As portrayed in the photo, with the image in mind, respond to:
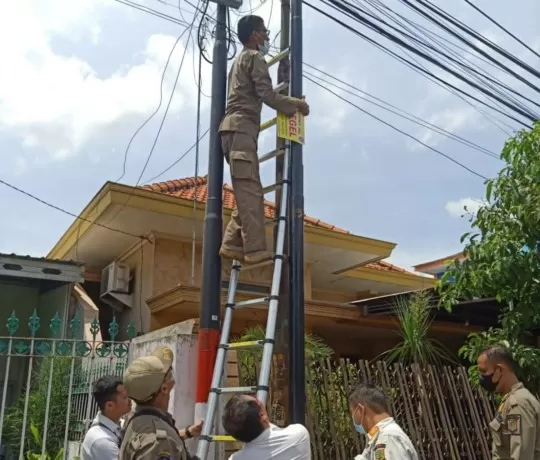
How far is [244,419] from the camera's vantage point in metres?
2.81

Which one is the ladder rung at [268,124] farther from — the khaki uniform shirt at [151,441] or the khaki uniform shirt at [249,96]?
the khaki uniform shirt at [151,441]

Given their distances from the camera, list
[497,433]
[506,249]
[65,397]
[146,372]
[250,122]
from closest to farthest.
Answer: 1. [146,372]
2. [497,433]
3. [250,122]
4. [506,249]
5. [65,397]

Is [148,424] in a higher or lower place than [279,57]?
lower

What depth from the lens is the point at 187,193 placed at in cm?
1060

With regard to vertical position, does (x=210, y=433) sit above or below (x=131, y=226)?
below

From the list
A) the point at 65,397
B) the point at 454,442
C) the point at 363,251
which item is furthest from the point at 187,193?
the point at 454,442

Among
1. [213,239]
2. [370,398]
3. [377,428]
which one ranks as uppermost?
[213,239]

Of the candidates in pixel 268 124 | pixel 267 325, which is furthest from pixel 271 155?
pixel 267 325

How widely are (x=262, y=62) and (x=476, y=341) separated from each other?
9.18ft

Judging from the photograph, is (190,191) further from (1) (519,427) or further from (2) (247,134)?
(1) (519,427)

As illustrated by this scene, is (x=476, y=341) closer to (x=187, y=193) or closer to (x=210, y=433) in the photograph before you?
(x=210, y=433)

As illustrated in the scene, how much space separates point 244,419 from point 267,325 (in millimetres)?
1005

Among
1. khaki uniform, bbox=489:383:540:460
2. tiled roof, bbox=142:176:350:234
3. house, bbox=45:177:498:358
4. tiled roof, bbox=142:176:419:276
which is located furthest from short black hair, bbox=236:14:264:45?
tiled roof, bbox=142:176:350:234

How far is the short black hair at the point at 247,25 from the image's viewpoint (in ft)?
14.6
